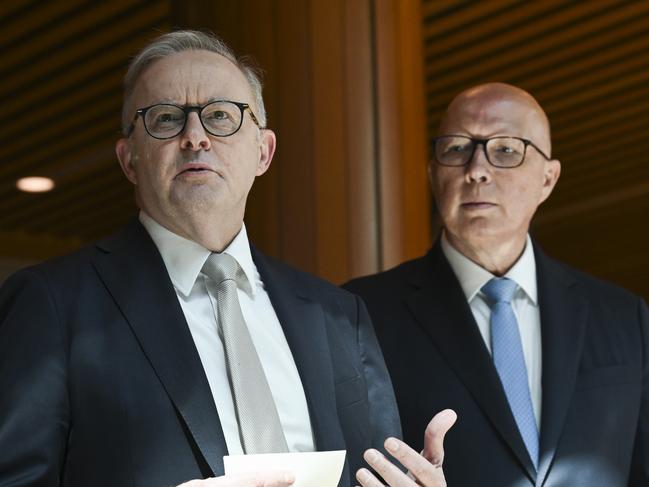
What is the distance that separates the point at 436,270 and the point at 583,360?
1.54ft

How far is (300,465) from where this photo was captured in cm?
199

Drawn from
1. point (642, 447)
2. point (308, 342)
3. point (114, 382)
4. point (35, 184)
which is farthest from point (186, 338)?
point (35, 184)

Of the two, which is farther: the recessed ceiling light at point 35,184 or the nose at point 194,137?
the recessed ceiling light at point 35,184

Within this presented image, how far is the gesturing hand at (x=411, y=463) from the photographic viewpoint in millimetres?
2143

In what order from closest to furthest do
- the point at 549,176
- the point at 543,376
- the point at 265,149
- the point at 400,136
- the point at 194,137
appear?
the point at 194,137 < the point at 265,149 < the point at 543,376 < the point at 549,176 < the point at 400,136

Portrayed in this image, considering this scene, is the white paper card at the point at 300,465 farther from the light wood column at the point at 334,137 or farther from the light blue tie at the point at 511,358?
the light wood column at the point at 334,137

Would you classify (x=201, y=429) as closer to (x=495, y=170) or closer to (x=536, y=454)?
(x=536, y=454)

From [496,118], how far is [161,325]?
4.63 feet

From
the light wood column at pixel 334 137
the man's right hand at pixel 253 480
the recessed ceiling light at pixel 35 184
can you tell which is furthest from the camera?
the recessed ceiling light at pixel 35 184

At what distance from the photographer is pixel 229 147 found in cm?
251

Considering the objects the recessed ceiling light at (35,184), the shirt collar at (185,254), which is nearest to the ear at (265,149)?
the shirt collar at (185,254)

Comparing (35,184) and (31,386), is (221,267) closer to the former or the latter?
(31,386)

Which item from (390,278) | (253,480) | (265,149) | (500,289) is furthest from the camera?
(390,278)

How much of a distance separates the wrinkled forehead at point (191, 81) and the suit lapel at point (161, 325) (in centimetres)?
30
